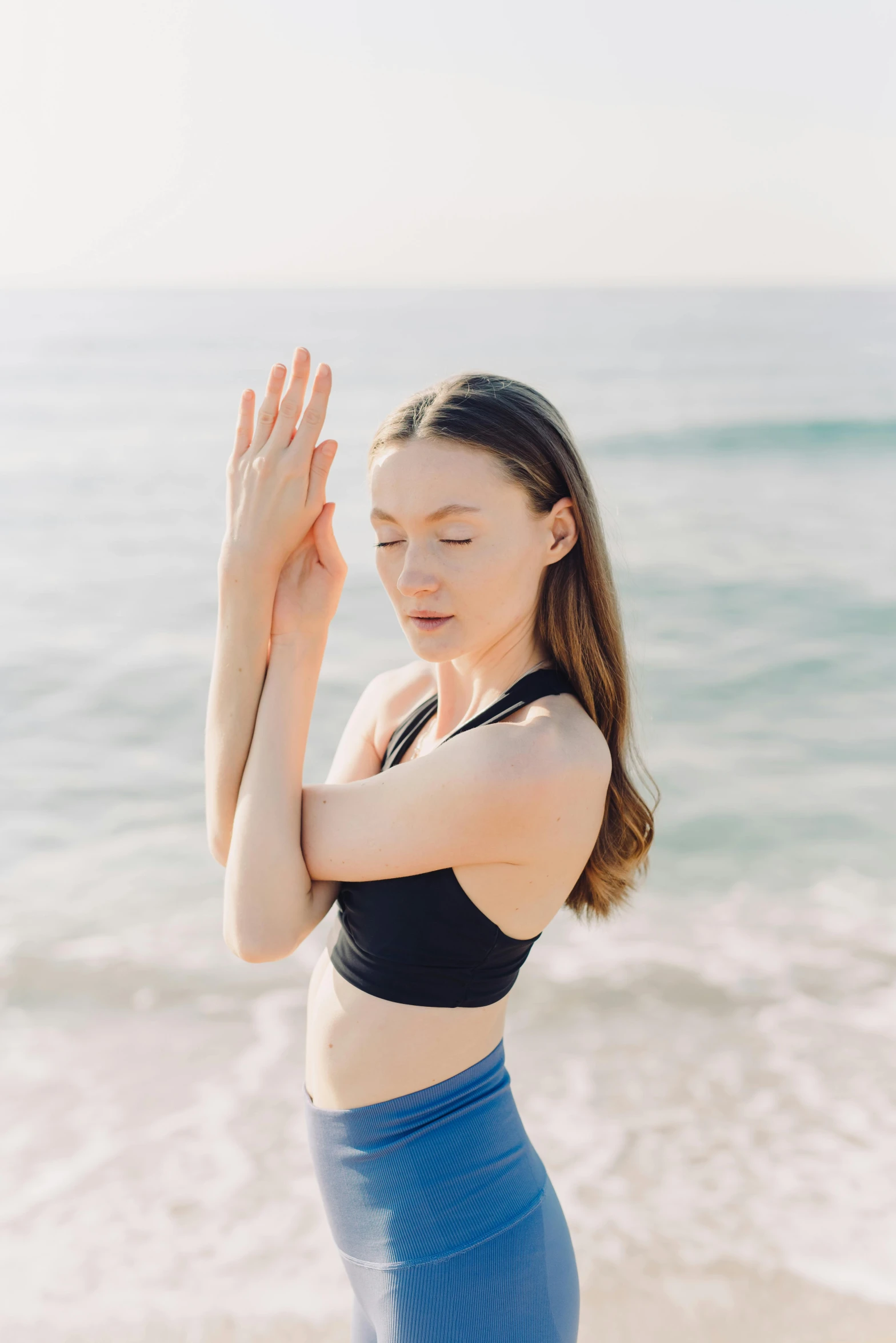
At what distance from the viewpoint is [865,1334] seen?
3635 millimetres

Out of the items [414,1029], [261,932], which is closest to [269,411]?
[261,932]

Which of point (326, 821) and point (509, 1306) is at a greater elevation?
point (326, 821)

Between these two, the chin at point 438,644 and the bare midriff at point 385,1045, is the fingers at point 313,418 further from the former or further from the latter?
the bare midriff at point 385,1045

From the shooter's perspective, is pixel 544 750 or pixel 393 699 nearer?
pixel 544 750

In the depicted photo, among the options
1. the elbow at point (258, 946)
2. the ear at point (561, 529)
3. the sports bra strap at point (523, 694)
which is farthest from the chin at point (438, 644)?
the elbow at point (258, 946)

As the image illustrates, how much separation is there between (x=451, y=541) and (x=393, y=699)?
58cm

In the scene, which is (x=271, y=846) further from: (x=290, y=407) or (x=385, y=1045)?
(x=290, y=407)

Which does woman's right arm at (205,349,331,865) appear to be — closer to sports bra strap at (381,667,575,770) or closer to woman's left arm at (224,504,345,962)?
woman's left arm at (224,504,345,962)

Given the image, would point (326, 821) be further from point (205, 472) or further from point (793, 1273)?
point (205, 472)

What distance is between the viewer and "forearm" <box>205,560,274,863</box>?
82.6 inches

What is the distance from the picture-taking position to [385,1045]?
6.88 ft

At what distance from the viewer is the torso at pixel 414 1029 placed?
2.05 metres

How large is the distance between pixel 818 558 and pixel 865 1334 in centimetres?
1284

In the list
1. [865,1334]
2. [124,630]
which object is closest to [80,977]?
[865,1334]
